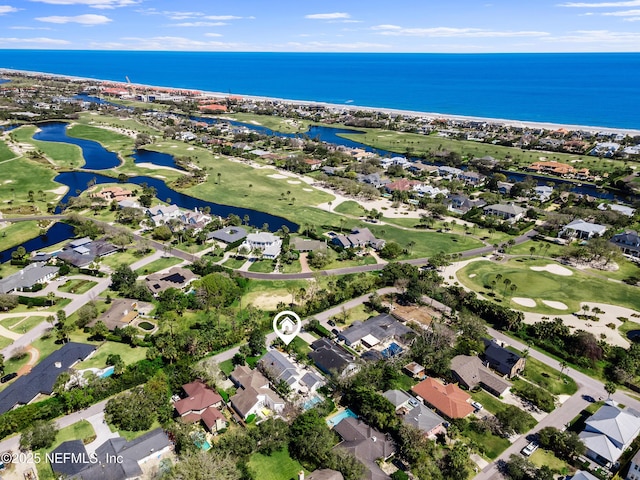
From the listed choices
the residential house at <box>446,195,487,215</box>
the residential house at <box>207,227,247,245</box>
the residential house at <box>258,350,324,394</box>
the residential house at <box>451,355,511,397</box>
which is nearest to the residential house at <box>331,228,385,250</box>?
the residential house at <box>207,227,247,245</box>

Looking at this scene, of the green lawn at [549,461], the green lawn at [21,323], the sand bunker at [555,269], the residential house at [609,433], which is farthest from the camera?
the sand bunker at [555,269]

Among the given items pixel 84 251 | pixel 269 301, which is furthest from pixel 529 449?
pixel 84 251

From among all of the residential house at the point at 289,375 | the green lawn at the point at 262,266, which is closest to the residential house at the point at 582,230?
the green lawn at the point at 262,266

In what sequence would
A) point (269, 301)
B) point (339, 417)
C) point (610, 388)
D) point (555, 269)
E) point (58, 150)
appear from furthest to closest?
point (58, 150) < point (555, 269) < point (269, 301) < point (610, 388) < point (339, 417)

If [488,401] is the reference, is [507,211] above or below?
above

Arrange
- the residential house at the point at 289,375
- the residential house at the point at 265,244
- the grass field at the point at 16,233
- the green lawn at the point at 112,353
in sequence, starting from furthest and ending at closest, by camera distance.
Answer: the grass field at the point at 16,233 < the residential house at the point at 265,244 < the green lawn at the point at 112,353 < the residential house at the point at 289,375

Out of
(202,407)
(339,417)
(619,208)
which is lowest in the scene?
(339,417)

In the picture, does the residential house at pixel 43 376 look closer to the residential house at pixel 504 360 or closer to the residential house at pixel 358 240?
the residential house at pixel 358 240

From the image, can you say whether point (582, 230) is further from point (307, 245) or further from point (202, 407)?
point (202, 407)
